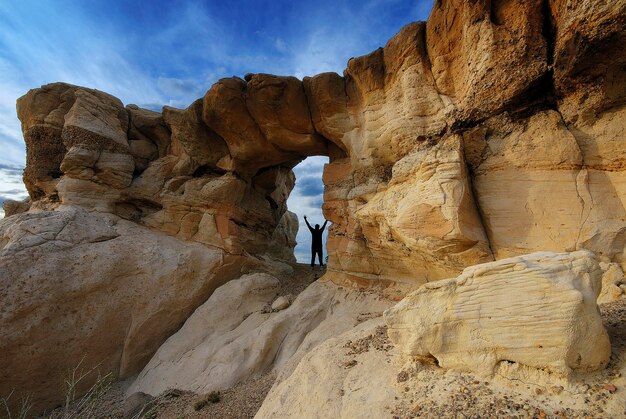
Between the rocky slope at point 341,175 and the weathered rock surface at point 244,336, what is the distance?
55 centimetres

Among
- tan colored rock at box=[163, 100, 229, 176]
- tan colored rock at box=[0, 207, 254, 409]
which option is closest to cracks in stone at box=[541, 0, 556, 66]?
tan colored rock at box=[163, 100, 229, 176]

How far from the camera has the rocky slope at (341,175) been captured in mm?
4188

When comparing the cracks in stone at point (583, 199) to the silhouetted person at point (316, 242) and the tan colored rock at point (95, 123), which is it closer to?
the silhouetted person at point (316, 242)

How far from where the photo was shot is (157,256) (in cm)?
Result: 783

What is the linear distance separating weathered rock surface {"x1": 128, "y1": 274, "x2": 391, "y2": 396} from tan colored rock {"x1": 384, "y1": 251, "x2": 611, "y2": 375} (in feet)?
9.83

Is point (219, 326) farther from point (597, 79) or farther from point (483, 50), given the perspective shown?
point (597, 79)

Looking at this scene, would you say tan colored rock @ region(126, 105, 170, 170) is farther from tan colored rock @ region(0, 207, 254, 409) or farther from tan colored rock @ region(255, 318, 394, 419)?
tan colored rock @ region(255, 318, 394, 419)

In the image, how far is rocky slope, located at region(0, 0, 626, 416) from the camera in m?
4.19

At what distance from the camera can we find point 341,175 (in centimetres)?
785

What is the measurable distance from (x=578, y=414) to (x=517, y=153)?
12.0 feet

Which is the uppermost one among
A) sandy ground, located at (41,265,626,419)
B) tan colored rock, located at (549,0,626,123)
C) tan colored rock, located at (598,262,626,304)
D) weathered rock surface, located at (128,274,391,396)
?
tan colored rock, located at (549,0,626,123)

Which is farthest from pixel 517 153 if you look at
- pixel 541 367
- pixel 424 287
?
pixel 541 367

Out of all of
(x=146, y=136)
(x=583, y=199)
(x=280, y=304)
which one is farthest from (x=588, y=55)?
(x=146, y=136)

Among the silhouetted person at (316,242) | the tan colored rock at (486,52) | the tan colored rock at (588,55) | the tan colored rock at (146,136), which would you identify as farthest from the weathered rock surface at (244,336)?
the tan colored rock at (146,136)
